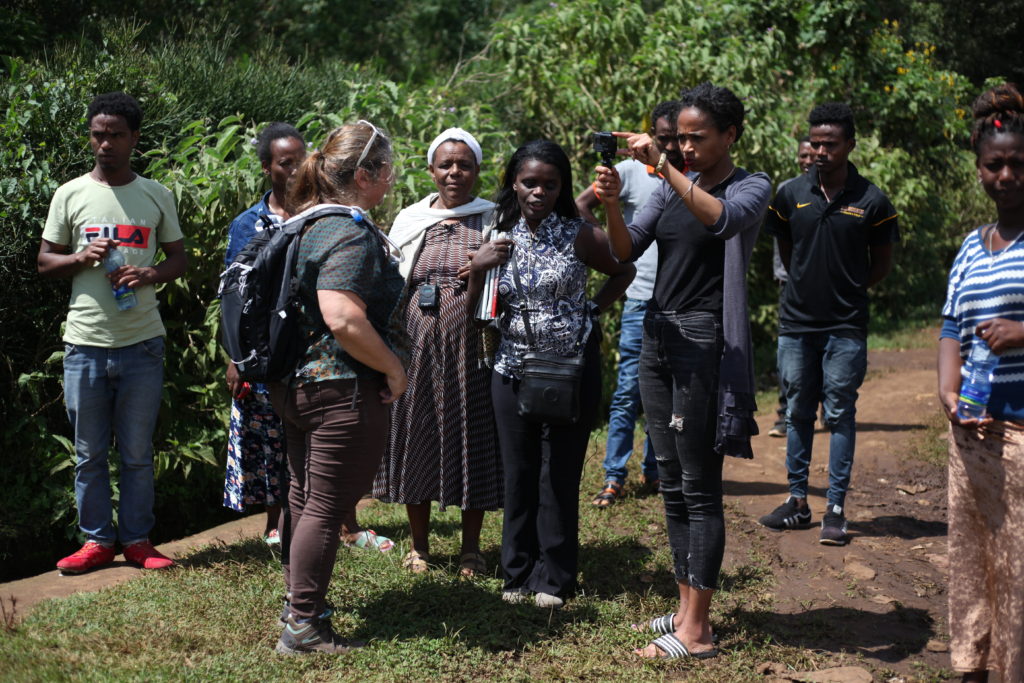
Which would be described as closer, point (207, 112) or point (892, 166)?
point (207, 112)

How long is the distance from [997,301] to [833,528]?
2.41 m

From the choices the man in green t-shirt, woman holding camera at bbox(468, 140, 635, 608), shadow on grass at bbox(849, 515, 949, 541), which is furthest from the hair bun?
the man in green t-shirt

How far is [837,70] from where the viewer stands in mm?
11508

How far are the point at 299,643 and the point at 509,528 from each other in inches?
42.6

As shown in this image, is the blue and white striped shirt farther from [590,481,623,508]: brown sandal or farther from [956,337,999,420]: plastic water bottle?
[590,481,623,508]: brown sandal

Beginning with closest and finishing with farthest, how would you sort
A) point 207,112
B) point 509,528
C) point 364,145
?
point 364,145 < point 509,528 < point 207,112

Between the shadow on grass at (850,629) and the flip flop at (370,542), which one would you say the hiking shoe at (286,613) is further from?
the shadow on grass at (850,629)

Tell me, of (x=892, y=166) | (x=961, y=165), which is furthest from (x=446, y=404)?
(x=961, y=165)

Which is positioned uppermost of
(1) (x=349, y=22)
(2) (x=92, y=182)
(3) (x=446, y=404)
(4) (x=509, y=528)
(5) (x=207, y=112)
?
(1) (x=349, y=22)

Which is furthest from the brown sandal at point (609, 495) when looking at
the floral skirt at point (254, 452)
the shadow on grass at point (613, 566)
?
the floral skirt at point (254, 452)

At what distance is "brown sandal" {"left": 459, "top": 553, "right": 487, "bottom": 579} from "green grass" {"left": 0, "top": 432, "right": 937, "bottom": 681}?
0.21 feet

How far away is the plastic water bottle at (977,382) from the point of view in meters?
3.48

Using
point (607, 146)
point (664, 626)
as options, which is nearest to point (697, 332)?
point (607, 146)

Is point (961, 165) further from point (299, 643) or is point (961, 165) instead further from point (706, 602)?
point (299, 643)
